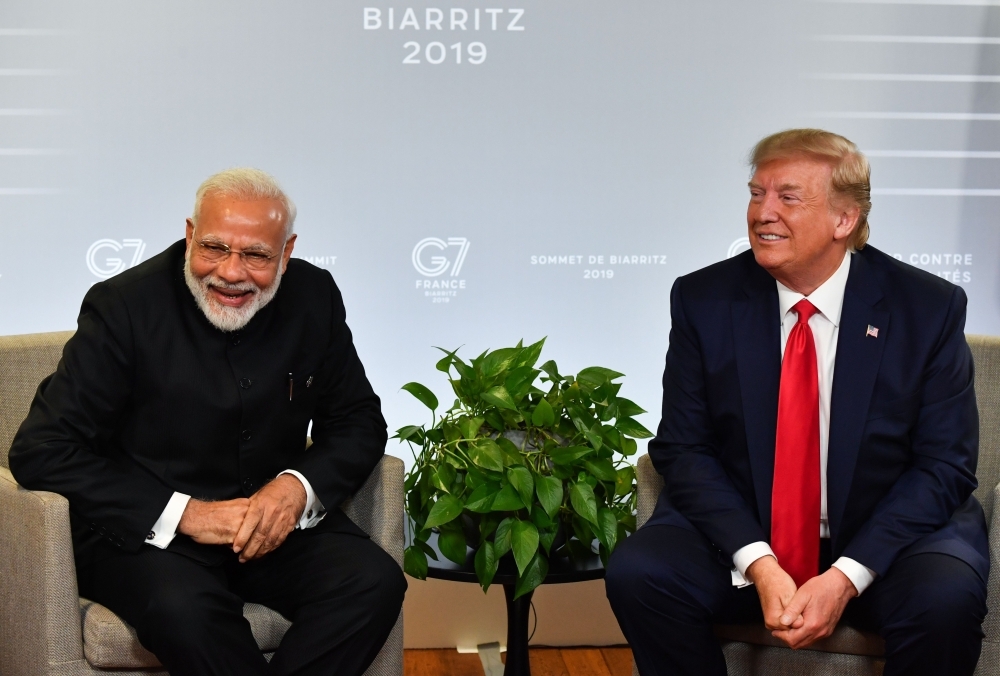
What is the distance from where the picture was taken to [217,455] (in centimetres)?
236

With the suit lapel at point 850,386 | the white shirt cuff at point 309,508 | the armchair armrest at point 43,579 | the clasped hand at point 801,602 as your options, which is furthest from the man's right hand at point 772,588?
the armchair armrest at point 43,579

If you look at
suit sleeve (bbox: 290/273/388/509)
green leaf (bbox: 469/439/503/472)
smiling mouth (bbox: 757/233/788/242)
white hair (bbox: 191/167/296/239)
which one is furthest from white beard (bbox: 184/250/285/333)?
smiling mouth (bbox: 757/233/788/242)

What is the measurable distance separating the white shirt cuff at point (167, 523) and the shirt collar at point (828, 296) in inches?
52.1

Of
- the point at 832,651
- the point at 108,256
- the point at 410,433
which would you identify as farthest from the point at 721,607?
the point at 108,256

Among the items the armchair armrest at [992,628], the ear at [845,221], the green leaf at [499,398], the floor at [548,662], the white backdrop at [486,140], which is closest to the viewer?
the armchair armrest at [992,628]

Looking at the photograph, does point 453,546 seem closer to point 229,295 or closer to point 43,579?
point 229,295

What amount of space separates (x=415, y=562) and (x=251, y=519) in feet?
1.49

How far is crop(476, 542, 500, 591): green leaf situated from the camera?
245 cm

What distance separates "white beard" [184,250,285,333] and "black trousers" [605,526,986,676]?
3.02ft

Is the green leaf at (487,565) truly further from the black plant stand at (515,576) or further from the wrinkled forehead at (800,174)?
the wrinkled forehead at (800,174)

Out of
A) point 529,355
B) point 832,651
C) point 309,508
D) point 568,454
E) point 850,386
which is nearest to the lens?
point 832,651

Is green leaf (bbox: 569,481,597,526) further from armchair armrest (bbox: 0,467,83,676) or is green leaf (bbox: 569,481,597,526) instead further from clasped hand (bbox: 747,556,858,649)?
armchair armrest (bbox: 0,467,83,676)

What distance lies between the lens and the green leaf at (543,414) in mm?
2486

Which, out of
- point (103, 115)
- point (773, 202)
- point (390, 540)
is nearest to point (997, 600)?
point (773, 202)
